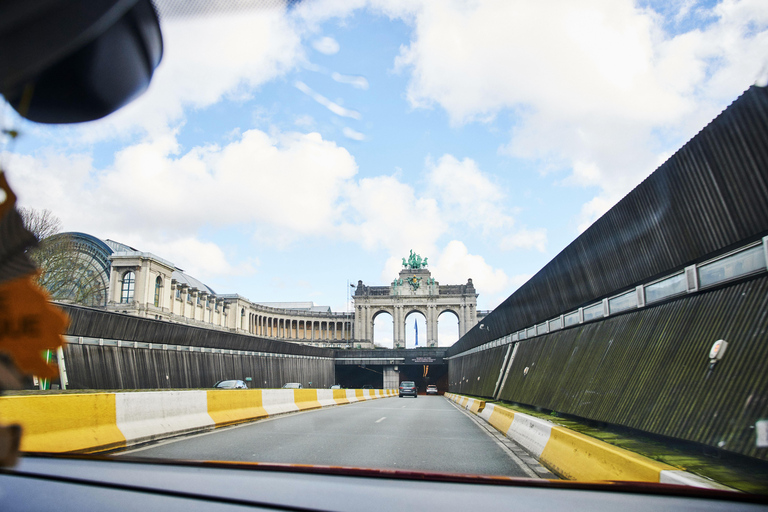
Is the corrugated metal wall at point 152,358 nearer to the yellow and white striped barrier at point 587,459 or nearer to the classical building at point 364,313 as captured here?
the yellow and white striped barrier at point 587,459

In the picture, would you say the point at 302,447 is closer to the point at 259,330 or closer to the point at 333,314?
the point at 259,330

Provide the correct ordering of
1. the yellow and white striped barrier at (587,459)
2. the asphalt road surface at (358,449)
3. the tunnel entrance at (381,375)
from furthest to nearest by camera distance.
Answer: the tunnel entrance at (381,375) < the asphalt road surface at (358,449) < the yellow and white striped barrier at (587,459)

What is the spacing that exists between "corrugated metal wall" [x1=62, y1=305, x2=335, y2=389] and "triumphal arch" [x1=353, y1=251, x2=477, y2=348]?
74519mm

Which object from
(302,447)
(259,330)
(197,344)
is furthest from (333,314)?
(302,447)

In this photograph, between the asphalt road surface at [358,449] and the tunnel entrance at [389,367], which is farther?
the tunnel entrance at [389,367]

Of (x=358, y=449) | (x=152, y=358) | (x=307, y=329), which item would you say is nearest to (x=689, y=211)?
(x=358, y=449)

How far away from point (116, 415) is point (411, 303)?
11074cm

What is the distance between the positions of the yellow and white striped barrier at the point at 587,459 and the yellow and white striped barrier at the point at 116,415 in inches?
169

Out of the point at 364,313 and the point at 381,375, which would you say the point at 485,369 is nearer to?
the point at 381,375

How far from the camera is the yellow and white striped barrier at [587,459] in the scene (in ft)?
13.2

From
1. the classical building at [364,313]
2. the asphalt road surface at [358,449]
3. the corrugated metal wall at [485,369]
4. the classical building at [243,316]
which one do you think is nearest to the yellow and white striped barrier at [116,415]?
the asphalt road surface at [358,449]

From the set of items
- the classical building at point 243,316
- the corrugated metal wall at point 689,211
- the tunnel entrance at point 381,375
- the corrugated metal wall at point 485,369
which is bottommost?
the tunnel entrance at point 381,375

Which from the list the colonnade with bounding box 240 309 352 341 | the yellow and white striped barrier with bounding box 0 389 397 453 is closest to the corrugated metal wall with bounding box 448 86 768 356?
the yellow and white striped barrier with bounding box 0 389 397 453

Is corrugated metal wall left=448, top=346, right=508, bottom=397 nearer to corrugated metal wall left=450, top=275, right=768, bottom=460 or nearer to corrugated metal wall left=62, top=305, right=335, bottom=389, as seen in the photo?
corrugated metal wall left=450, top=275, right=768, bottom=460
